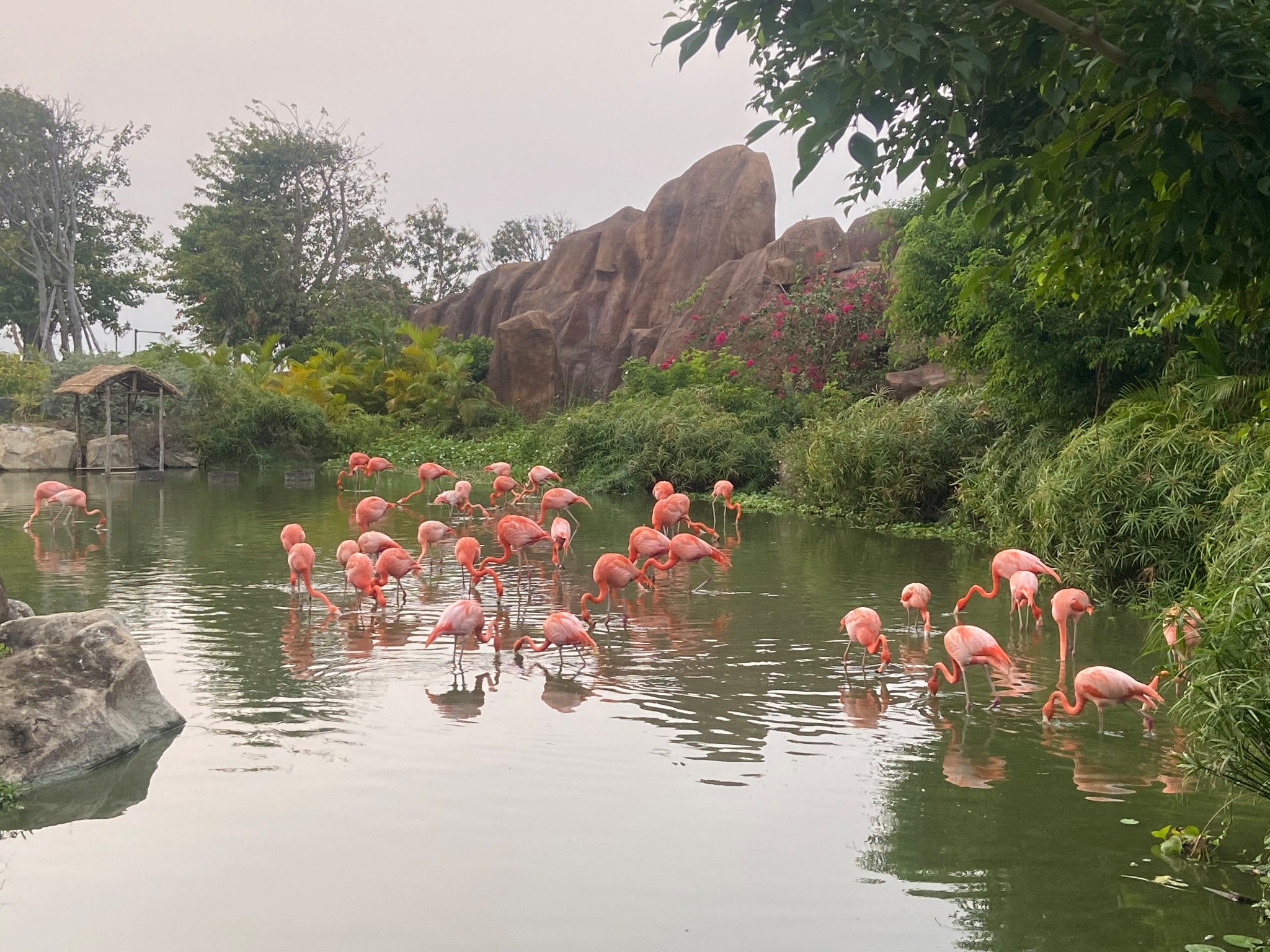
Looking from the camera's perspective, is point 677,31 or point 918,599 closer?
point 677,31

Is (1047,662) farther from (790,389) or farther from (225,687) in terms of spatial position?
(790,389)

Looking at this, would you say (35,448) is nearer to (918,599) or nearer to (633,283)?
(633,283)

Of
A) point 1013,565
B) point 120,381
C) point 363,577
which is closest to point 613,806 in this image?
point 363,577

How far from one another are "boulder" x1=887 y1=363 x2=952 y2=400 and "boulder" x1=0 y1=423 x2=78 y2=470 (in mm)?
19040

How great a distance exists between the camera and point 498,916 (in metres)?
4.06

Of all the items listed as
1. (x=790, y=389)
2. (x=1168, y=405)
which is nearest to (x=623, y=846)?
(x=1168, y=405)

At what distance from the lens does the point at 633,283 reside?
3628 cm

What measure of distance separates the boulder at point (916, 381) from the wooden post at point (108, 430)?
55.9 ft

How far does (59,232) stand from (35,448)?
15475mm

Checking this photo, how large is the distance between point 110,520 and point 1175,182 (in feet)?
50.7

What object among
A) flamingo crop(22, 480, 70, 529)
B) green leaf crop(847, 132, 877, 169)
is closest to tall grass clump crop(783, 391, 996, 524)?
flamingo crop(22, 480, 70, 529)

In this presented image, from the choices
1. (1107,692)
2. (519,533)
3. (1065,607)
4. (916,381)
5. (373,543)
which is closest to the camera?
(1107,692)

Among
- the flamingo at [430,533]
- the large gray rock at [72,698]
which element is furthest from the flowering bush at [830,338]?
the large gray rock at [72,698]

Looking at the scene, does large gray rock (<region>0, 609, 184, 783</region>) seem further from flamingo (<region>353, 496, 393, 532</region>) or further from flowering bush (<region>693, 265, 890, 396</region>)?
flowering bush (<region>693, 265, 890, 396</region>)
